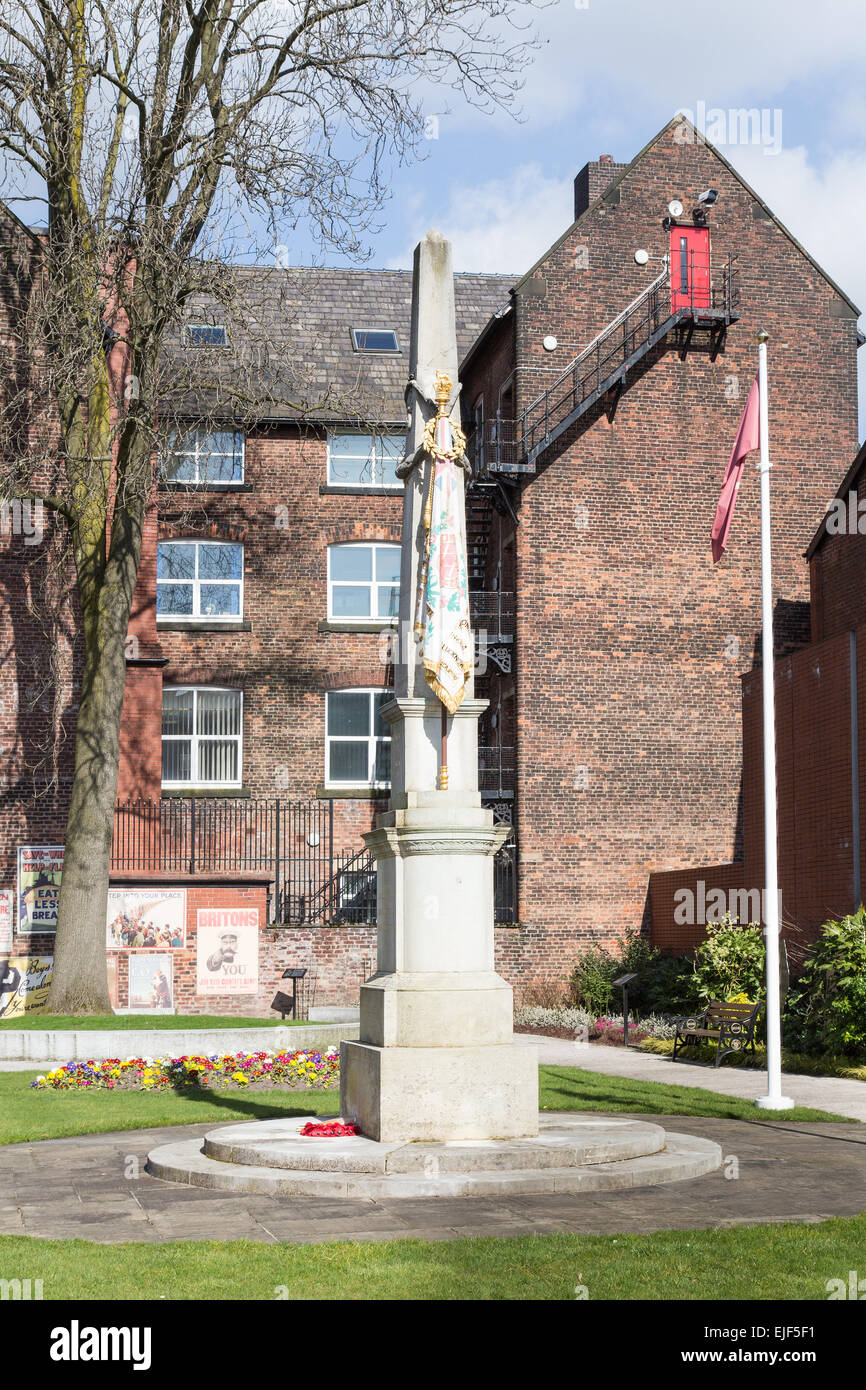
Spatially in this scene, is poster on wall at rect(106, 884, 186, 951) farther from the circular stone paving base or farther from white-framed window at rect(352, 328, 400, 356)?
the circular stone paving base

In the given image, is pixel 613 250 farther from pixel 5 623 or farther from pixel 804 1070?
pixel 804 1070

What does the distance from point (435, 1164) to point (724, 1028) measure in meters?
10.7

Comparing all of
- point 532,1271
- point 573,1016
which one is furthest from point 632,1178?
point 573,1016

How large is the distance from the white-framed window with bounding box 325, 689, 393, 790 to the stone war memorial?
768 inches

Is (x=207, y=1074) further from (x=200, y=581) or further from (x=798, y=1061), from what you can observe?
(x=200, y=581)

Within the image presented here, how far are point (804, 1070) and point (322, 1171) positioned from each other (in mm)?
10269

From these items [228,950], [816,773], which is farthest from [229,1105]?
[228,950]

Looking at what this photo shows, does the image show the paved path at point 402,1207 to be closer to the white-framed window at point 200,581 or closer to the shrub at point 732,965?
the shrub at point 732,965

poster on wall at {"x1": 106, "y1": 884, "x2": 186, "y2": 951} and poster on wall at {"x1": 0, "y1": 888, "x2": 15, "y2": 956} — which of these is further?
poster on wall at {"x1": 0, "y1": 888, "x2": 15, "y2": 956}

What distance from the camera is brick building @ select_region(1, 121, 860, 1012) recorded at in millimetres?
28562

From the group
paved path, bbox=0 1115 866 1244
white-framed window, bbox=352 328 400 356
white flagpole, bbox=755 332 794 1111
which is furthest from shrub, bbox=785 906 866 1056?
white-framed window, bbox=352 328 400 356

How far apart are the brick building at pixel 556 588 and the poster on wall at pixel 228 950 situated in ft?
A: 0.86

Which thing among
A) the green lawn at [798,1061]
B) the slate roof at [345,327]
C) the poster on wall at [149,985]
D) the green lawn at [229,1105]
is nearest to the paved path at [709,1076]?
the green lawn at [798,1061]
